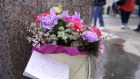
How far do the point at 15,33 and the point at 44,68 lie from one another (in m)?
0.51

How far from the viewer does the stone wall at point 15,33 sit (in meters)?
1.41

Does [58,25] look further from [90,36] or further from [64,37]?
[90,36]

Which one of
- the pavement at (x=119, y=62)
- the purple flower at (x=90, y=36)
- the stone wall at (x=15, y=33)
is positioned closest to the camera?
the purple flower at (x=90, y=36)

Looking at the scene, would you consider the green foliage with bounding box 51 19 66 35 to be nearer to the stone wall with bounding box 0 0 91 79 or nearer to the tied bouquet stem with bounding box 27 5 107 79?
the tied bouquet stem with bounding box 27 5 107 79

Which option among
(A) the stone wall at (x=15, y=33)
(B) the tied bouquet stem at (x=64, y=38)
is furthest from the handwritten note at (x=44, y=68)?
(A) the stone wall at (x=15, y=33)

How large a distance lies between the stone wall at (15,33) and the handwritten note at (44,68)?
0.36 metres

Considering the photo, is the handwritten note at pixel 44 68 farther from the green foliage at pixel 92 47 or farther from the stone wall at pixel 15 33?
the stone wall at pixel 15 33

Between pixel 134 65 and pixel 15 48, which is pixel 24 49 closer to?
pixel 15 48

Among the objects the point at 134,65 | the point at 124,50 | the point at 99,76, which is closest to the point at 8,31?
the point at 99,76

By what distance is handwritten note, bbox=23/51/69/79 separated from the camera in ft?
4.01

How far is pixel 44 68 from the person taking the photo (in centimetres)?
127

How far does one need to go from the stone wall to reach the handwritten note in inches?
14.3

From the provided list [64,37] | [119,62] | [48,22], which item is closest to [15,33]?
[48,22]

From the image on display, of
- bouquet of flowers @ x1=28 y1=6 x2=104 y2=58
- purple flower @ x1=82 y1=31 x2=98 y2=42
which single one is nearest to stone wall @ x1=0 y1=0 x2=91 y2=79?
bouquet of flowers @ x1=28 y1=6 x2=104 y2=58
